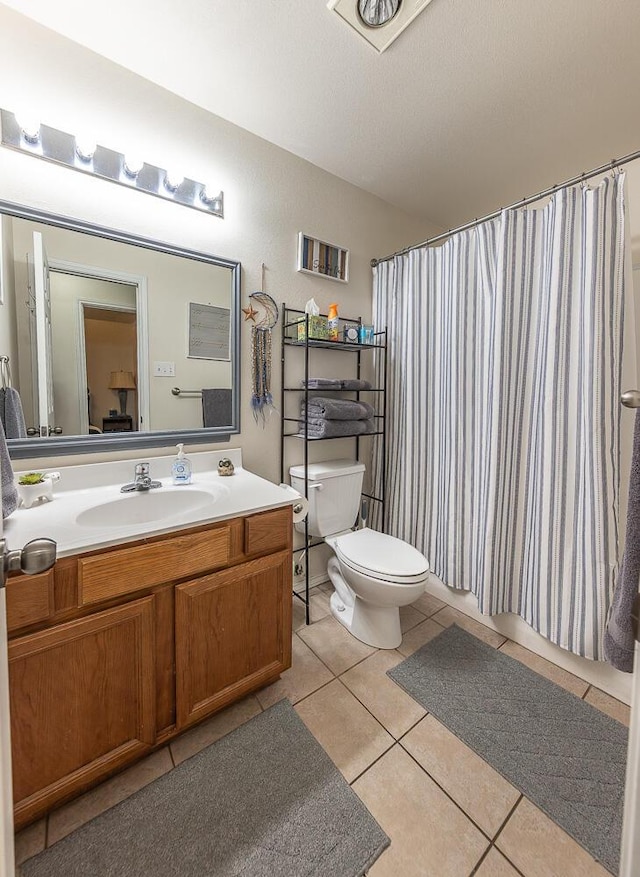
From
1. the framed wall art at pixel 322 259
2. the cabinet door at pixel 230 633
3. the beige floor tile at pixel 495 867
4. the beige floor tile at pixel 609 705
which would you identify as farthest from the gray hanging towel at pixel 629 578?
the framed wall art at pixel 322 259

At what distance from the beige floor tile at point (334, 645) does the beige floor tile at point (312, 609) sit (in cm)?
4

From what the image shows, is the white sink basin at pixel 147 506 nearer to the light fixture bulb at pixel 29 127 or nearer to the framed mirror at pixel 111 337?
the framed mirror at pixel 111 337

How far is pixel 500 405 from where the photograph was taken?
1.63 metres

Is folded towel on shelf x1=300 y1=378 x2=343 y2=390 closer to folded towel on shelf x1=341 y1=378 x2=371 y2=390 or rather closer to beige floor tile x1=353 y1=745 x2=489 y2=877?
folded towel on shelf x1=341 y1=378 x2=371 y2=390

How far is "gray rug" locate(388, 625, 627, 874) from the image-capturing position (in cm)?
104

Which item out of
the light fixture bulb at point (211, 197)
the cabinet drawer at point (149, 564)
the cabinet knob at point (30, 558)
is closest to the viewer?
the cabinet knob at point (30, 558)

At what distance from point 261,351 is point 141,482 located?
0.83m

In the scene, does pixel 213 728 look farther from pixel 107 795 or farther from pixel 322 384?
pixel 322 384

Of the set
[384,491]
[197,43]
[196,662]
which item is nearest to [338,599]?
[384,491]

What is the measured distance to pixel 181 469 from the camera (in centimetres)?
151

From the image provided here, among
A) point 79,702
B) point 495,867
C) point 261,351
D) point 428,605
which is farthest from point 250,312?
point 495,867

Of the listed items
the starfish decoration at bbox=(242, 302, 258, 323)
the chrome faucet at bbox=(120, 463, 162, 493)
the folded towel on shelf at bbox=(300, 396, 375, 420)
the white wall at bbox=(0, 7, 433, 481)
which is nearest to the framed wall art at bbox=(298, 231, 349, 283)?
the white wall at bbox=(0, 7, 433, 481)

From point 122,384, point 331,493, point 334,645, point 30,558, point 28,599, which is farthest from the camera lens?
point 331,493

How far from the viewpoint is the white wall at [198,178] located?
126 centimetres
